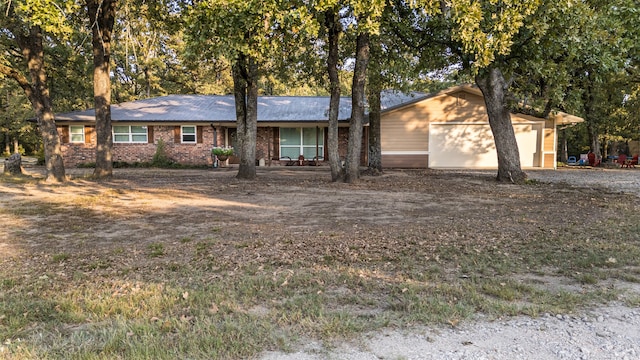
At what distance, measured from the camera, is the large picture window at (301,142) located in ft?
73.0

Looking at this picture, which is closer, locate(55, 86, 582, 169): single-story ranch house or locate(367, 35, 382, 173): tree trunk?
locate(367, 35, 382, 173): tree trunk

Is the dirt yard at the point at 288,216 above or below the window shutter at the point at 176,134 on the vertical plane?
below

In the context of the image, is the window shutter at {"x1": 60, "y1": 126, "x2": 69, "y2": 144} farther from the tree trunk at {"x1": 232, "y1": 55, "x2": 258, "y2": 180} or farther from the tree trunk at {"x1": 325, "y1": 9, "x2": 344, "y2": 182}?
the tree trunk at {"x1": 325, "y1": 9, "x2": 344, "y2": 182}

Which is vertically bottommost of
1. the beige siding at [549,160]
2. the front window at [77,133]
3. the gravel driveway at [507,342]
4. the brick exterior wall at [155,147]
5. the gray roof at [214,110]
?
the gravel driveway at [507,342]

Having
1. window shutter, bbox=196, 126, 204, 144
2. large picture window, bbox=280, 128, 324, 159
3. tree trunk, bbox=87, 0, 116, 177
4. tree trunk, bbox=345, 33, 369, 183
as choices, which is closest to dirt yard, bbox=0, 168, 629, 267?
tree trunk, bbox=345, 33, 369, 183

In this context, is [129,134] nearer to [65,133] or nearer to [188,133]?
[188,133]

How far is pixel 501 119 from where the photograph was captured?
13023 millimetres

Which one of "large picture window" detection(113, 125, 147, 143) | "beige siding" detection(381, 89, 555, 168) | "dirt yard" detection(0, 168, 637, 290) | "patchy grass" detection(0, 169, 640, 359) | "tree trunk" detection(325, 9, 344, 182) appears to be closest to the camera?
"patchy grass" detection(0, 169, 640, 359)

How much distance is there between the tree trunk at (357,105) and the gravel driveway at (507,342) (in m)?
9.98

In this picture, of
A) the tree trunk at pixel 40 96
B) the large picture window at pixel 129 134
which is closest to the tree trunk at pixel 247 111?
the tree trunk at pixel 40 96

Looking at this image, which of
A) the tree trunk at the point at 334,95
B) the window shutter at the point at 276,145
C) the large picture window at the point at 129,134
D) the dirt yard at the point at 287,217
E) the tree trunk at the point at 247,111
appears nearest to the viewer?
the dirt yard at the point at 287,217

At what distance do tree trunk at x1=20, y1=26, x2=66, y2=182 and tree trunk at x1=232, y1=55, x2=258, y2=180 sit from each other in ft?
19.0

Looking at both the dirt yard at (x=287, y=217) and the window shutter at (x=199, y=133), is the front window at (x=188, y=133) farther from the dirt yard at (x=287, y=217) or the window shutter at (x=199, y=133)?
the dirt yard at (x=287, y=217)

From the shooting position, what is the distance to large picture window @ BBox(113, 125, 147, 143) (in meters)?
21.6
